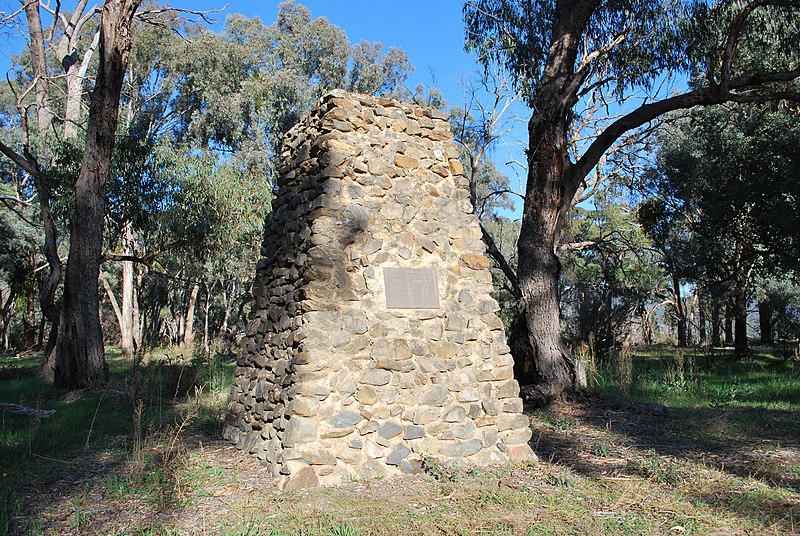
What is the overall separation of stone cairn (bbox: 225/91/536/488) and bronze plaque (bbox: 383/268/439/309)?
0.04 ft

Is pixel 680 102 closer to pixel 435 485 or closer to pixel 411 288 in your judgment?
pixel 411 288

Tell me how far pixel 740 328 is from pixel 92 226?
1516cm

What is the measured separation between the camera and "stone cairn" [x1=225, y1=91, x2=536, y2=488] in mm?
5191

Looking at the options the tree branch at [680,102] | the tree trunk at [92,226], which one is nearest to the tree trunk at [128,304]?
the tree trunk at [92,226]

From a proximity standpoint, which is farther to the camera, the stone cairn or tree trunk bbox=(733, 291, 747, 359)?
tree trunk bbox=(733, 291, 747, 359)

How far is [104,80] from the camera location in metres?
9.77

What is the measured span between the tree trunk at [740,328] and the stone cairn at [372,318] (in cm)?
1150

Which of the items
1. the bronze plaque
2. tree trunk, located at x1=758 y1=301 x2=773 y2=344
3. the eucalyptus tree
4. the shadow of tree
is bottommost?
the shadow of tree

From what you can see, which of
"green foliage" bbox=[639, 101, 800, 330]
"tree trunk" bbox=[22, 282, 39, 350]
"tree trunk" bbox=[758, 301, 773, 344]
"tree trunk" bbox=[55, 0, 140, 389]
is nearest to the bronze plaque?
"tree trunk" bbox=[55, 0, 140, 389]

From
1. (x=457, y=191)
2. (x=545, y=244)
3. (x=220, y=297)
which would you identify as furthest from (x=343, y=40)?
(x=457, y=191)

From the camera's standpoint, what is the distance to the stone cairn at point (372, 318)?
5.19 metres

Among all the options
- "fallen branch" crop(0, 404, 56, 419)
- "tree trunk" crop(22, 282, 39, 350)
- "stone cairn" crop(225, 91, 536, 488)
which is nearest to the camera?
"stone cairn" crop(225, 91, 536, 488)

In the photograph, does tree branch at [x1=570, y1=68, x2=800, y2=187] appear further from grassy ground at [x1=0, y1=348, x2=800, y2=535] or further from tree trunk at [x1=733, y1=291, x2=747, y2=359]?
tree trunk at [x1=733, y1=291, x2=747, y2=359]

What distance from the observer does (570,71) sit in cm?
1013
